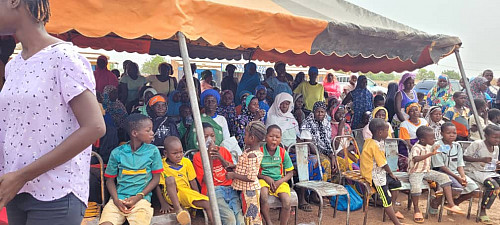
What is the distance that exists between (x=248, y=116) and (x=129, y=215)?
101 inches

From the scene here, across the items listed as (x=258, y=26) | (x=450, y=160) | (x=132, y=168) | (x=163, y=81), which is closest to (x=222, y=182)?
(x=132, y=168)

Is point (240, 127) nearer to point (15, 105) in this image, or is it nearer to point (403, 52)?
point (403, 52)

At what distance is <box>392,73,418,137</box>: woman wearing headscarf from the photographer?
6.39 meters

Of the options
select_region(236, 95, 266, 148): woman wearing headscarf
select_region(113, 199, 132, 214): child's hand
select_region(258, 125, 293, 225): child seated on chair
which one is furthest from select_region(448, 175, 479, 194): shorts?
select_region(113, 199, 132, 214): child's hand

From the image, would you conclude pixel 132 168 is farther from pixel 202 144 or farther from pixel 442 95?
pixel 442 95

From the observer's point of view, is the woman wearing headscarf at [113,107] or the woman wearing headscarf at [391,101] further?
the woman wearing headscarf at [391,101]

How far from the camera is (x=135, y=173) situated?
339 cm

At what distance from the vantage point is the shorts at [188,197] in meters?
3.60

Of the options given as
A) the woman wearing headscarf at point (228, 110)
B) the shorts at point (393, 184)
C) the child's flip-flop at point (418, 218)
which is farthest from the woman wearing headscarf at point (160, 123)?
the child's flip-flop at point (418, 218)

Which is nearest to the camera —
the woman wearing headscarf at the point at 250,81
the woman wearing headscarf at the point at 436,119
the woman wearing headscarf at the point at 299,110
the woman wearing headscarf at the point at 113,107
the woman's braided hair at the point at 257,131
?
the woman's braided hair at the point at 257,131

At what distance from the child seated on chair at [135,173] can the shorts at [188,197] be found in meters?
0.31

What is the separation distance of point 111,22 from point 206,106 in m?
1.99

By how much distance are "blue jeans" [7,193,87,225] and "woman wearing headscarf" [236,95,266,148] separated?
376cm

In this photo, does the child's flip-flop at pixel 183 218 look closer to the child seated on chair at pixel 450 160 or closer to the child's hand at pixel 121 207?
the child's hand at pixel 121 207
